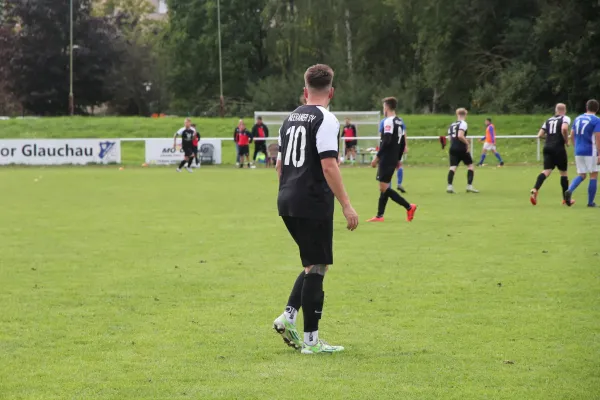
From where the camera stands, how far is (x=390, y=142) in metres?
17.5

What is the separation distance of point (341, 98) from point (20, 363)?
57.6 m

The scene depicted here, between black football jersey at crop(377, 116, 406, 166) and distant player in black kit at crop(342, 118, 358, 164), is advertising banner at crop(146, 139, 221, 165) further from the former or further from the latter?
black football jersey at crop(377, 116, 406, 166)

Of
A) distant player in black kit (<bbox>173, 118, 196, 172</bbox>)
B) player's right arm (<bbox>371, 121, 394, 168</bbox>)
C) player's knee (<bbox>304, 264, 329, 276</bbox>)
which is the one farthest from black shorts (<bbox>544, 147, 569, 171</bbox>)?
distant player in black kit (<bbox>173, 118, 196, 172</bbox>)

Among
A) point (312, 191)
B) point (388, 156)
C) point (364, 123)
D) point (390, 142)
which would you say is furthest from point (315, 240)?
→ point (364, 123)

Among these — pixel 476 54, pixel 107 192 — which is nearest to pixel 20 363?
pixel 107 192

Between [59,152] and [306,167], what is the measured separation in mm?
36509

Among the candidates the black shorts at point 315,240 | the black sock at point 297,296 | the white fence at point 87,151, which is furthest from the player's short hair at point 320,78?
the white fence at point 87,151

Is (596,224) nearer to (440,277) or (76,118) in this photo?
(440,277)

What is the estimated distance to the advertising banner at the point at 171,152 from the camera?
4225 cm

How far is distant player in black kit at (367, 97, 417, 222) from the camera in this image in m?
17.2

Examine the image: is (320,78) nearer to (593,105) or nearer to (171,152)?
(593,105)

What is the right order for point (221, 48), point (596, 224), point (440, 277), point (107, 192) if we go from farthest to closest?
point (221, 48), point (107, 192), point (596, 224), point (440, 277)

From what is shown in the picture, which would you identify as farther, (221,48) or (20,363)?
(221,48)

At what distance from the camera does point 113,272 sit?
37.2 feet
